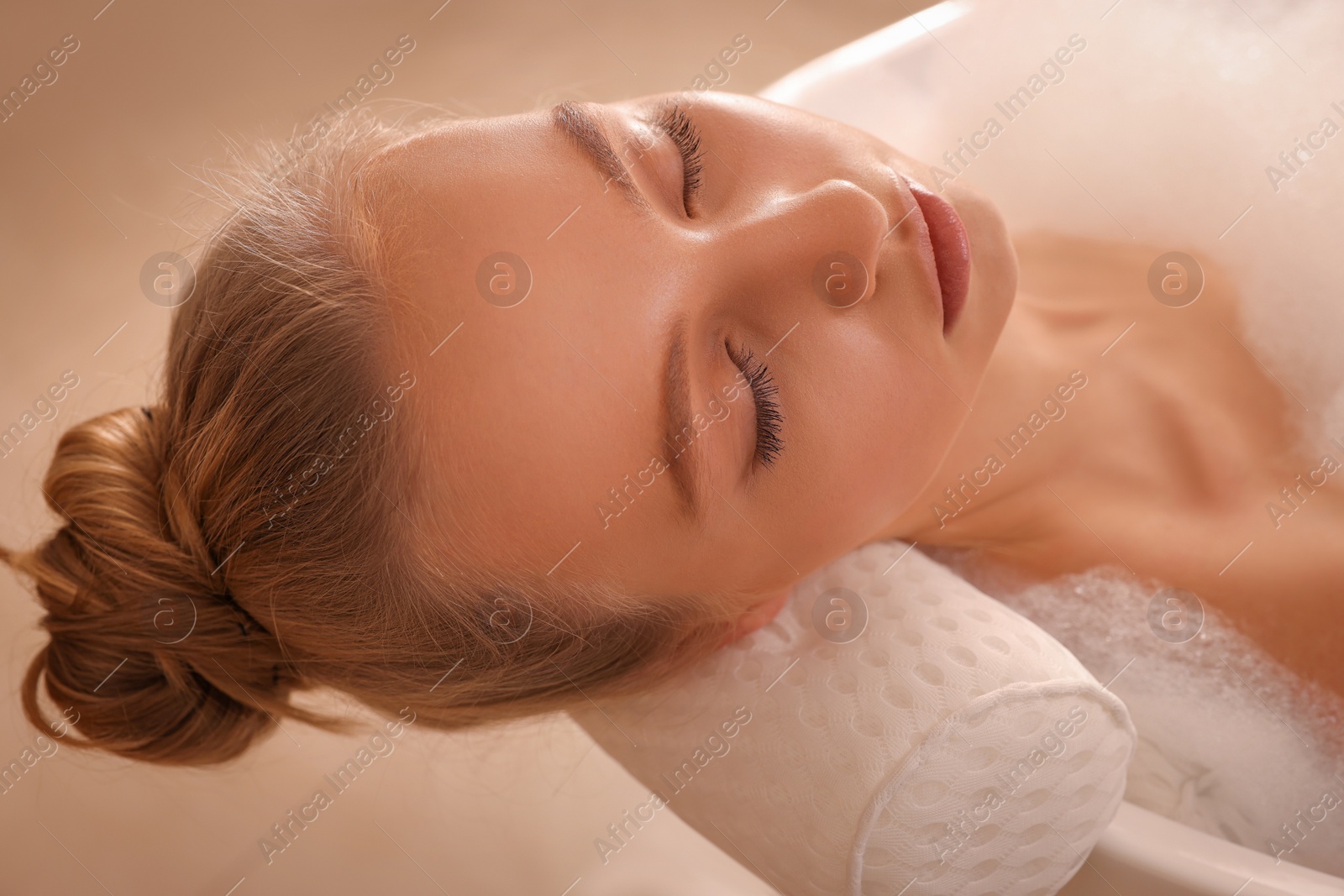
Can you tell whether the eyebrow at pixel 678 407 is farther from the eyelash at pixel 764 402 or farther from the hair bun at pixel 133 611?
the hair bun at pixel 133 611

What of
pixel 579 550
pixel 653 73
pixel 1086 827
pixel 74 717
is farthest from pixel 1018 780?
pixel 653 73

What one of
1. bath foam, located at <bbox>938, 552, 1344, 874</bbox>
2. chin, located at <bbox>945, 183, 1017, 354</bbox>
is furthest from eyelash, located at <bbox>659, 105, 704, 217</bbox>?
bath foam, located at <bbox>938, 552, 1344, 874</bbox>

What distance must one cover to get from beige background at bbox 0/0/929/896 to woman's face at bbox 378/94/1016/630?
0.44 m

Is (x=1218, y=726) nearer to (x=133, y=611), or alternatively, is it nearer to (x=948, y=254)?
(x=948, y=254)

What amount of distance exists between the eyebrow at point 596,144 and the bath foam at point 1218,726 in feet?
2.41

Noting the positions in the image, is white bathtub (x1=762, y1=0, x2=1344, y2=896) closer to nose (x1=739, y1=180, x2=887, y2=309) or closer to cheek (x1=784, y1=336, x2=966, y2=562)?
cheek (x1=784, y1=336, x2=966, y2=562)

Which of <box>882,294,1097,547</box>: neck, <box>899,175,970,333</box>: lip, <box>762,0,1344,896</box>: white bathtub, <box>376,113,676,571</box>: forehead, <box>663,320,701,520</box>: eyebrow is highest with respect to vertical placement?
<box>376,113,676,571</box>: forehead

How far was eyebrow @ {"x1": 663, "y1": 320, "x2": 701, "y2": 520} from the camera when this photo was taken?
78 cm

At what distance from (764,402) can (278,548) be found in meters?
0.48

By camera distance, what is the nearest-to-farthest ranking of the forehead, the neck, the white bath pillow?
the forehead, the white bath pillow, the neck

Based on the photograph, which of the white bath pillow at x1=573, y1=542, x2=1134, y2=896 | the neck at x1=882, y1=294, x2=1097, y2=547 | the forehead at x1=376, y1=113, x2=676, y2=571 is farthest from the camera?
the neck at x1=882, y1=294, x2=1097, y2=547

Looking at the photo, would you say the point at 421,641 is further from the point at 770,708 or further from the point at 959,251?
the point at 959,251

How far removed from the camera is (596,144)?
82 cm

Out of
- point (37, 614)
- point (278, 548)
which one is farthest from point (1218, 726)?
point (37, 614)
